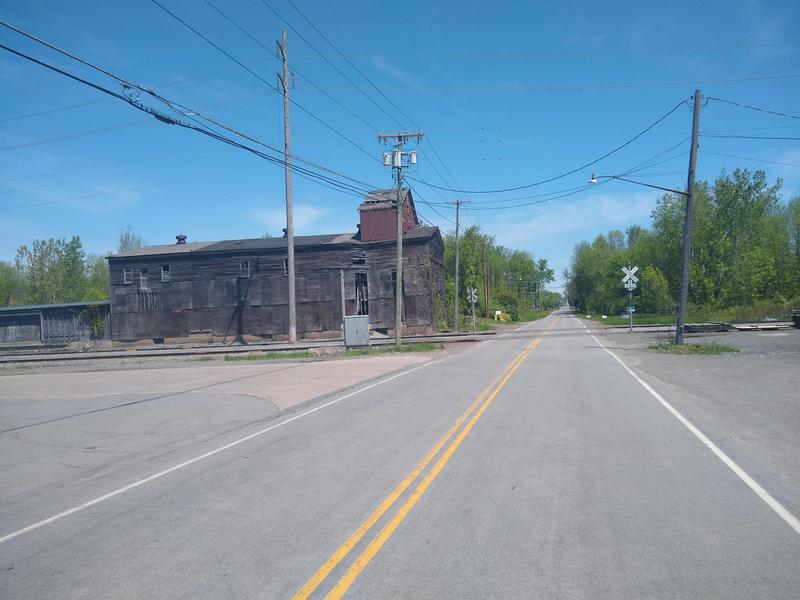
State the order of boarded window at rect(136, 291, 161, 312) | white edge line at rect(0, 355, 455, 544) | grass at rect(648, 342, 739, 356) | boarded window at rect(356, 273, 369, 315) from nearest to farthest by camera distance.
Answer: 1. white edge line at rect(0, 355, 455, 544)
2. grass at rect(648, 342, 739, 356)
3. boarded window at rect(356, 273, 369, 315)
4. boarded window at rect(136, 291, 161, 312)

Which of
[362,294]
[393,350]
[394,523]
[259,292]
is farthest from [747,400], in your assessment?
[259,292]

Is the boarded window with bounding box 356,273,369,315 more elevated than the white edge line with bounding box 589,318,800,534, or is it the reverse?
the boarded window with bounding box 356,273,369,315

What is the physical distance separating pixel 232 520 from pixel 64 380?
20987mm

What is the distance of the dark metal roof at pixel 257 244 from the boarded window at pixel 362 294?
302 cm

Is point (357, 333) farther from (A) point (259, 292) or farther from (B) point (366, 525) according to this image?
(B) point (366, 525)

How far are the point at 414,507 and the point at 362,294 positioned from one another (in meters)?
44.5

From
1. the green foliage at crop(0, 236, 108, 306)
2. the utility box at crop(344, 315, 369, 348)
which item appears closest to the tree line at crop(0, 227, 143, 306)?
the green foliage at crop(0, 236, 108, 306)

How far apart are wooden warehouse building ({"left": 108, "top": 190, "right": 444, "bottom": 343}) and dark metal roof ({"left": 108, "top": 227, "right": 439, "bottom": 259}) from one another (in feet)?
0.51

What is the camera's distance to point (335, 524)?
5379 mm

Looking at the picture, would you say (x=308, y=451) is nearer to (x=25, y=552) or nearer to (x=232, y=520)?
(x=232, y=520)

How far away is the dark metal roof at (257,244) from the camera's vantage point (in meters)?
50.1

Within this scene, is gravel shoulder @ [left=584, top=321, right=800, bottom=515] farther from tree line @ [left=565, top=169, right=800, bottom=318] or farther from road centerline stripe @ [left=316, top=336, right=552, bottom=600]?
tree line @ [left=565, top=169, right=800, bottom=318]

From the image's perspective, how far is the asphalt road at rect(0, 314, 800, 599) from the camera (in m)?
4.25

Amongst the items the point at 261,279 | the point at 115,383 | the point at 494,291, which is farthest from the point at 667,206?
the point at 115,383
